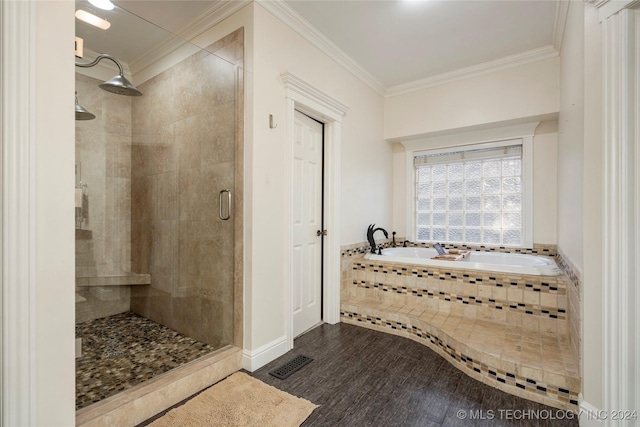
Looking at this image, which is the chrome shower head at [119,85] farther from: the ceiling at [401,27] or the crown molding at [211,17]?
the crown molding at [211,17]

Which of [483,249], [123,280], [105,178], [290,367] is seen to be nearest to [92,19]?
[105,178]

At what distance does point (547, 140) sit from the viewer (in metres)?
3.26

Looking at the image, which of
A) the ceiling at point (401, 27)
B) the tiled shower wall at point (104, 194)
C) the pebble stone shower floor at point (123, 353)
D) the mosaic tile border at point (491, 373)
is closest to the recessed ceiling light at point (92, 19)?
the ceiling at point (401, 27)

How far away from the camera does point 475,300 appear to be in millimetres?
2617

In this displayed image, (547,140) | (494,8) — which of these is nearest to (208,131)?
(494,8)

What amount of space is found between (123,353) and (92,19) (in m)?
2.20

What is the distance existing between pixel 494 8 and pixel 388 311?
2747 millimetres

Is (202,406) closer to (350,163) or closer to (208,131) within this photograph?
(208,131)

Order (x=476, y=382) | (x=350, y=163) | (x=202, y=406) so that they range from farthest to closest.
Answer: (x=350, y=163)
(x=476, y=382)
(x=202, y=406)

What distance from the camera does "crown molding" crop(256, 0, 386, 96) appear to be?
2.22 meters

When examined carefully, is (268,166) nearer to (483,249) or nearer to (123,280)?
(123,280)

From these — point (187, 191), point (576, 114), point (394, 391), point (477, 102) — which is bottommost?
point (394, 391)

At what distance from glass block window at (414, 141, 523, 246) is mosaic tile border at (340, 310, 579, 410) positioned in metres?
1.74

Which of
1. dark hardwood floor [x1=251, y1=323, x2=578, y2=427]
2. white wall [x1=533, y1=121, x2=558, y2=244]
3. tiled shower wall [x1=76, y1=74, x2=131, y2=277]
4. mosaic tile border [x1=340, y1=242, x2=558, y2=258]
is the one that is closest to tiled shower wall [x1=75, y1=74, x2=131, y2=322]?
tiled shower wall [x1=76, y1=74, x2=131, y2=277]
